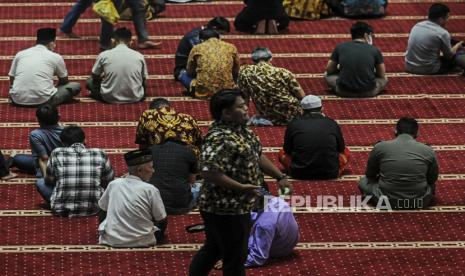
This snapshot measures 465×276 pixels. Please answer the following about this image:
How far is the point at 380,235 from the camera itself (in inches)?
336

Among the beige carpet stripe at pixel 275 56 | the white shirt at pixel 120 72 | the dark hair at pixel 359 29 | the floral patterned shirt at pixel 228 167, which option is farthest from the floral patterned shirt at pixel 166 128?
the beige carpet stripe at pixel 275 56

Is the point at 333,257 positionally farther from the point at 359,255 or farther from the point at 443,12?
the point at 443,12

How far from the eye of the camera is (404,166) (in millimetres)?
8766

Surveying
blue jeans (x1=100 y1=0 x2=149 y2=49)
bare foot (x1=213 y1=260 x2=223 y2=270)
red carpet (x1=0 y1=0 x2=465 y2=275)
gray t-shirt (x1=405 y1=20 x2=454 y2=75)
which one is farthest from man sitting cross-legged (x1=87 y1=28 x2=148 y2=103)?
bare foot (x1=213 y1=260 x2=223 y2=270)

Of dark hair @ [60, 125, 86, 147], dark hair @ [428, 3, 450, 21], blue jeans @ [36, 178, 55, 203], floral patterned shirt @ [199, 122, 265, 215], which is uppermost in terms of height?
floral patterned shirt @ [199, 122, 265, 215]

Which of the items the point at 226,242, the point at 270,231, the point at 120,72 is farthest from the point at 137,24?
the point at 226,242

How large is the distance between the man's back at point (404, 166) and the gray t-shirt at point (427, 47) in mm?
2856

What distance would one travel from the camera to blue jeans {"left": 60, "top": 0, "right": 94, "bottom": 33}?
12.4 meters

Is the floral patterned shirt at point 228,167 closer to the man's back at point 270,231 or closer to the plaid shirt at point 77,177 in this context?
the man's back at point 270,231

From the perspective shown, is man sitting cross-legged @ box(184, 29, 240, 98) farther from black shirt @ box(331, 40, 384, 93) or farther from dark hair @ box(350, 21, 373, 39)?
dark hair @ box(350, 21, 373, 39)

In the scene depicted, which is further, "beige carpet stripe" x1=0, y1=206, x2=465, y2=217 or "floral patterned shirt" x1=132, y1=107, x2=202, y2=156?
"floral patterned shirt" x1=132, y1=107, x2=202, y2=156

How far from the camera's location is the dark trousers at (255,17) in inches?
496

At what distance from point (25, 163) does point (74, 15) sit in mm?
3321

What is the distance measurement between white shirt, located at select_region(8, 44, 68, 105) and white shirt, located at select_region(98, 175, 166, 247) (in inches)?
104
